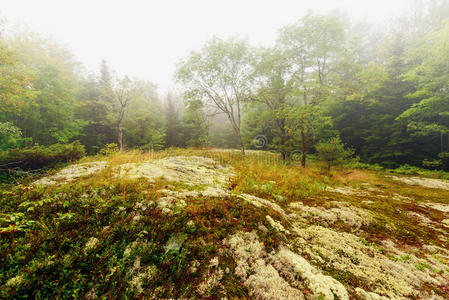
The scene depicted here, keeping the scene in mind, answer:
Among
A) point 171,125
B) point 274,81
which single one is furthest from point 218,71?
point 171,125

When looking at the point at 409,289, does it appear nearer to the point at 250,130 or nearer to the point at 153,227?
the point at 153,227

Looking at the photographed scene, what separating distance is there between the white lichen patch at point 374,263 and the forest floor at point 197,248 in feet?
0.05

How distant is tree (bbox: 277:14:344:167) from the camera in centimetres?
1085

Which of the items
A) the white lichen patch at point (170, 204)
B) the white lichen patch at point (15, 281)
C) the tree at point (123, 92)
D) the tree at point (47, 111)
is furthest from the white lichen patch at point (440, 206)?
the tree at point (47, 111)

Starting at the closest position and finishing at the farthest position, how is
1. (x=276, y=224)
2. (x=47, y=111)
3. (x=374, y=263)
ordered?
1. (x=374, y=263)
2. (x=276, y=224)
3. (x=47, y=111)

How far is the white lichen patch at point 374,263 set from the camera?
1.87 meters

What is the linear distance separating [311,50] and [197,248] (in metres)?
15.1

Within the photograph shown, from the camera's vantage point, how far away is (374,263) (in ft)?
7.22

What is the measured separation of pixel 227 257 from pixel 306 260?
3.72ft

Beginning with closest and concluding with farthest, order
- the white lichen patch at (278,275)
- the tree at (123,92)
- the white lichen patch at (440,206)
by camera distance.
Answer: the white lichen patch at (278,275) → the white lichen patch at (440,206) → the tree at (123,92)

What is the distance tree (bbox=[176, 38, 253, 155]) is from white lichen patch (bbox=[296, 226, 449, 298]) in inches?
412

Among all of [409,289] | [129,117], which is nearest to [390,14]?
[409,289]

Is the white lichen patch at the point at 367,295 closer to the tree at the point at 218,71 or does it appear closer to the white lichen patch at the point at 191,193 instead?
the white lichen patch at the point at 191,193

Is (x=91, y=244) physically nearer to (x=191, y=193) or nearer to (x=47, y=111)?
(x=191, y=193)
